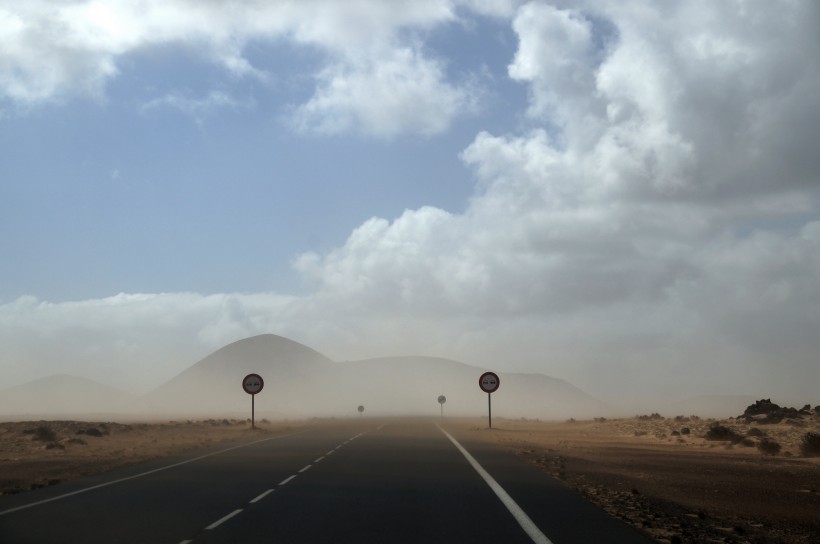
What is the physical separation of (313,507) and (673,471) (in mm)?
12253

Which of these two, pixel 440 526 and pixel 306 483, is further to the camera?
pixel 306 483

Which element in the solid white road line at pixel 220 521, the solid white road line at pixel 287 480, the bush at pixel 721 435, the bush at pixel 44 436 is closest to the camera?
the solid white road line at pixel 220 521

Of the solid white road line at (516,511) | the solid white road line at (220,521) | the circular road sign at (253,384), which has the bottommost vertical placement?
the solid white road line at (516,511)

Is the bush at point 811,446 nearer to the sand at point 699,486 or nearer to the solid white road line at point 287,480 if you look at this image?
the sand at point 699,486

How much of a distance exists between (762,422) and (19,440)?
40207 millimetres

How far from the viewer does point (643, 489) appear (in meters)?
16.5

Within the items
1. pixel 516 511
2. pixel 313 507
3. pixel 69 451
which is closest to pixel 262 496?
pixel 313 507

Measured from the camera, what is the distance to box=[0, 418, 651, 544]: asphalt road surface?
10.3 m

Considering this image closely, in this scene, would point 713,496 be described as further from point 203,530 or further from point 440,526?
point 203,530

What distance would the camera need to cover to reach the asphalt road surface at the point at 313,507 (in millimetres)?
10336

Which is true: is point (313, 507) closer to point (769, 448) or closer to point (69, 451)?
point (769, 448)

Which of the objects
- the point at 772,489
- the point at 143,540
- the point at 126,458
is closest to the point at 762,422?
the point at 772,489

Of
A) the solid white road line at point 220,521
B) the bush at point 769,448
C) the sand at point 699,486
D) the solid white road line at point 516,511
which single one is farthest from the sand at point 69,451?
the bush at point 769,448

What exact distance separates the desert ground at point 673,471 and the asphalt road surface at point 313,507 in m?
0.99
